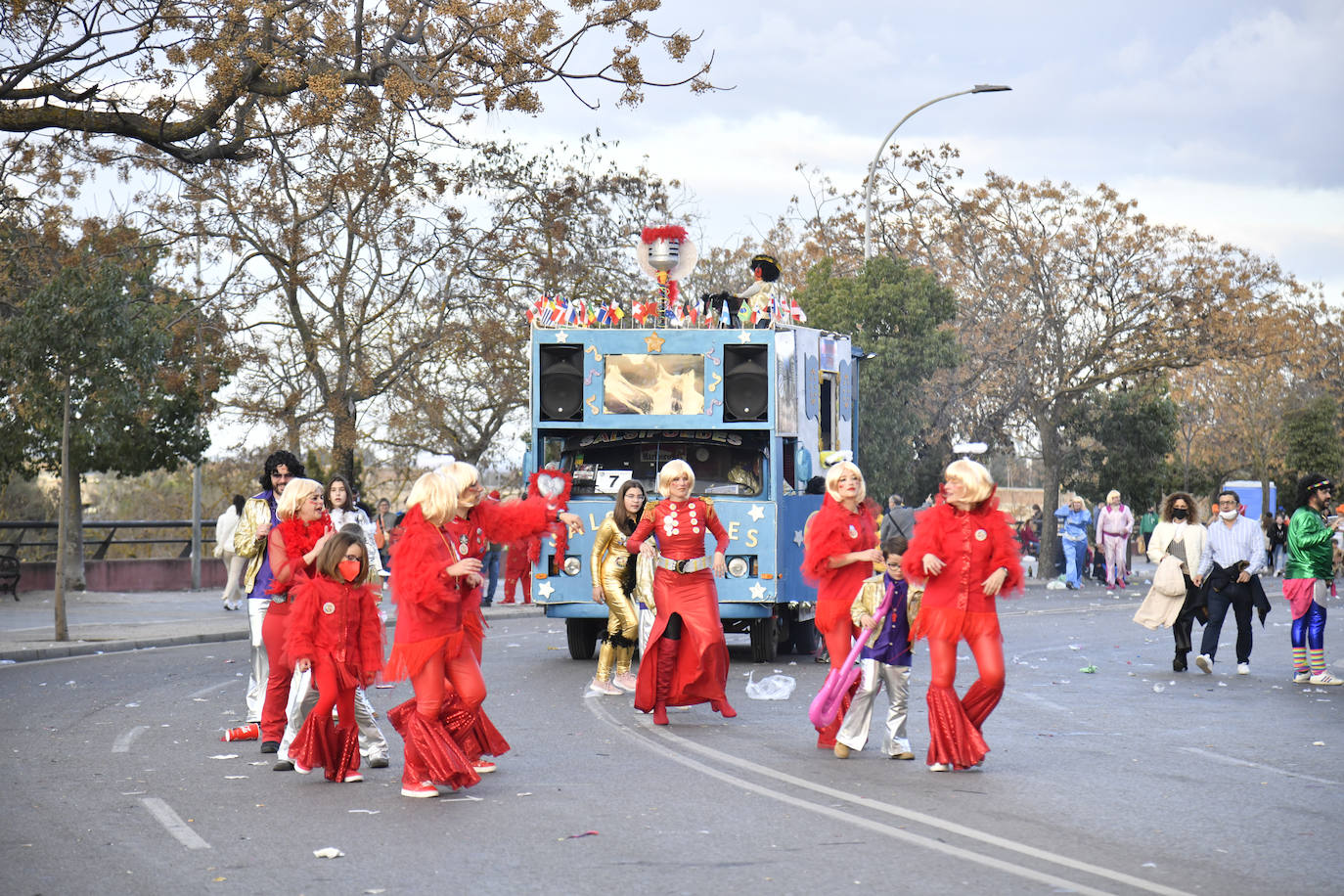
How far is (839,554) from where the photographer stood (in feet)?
33.7

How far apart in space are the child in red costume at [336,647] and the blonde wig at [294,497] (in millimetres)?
571

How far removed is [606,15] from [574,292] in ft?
45.1

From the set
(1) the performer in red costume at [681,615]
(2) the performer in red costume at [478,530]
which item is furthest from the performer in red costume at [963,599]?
(1) the performer in red costume at [681,615]

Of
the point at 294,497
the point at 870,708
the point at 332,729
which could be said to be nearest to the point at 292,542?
the point at 294,497

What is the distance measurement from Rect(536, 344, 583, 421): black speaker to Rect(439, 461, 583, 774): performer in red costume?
24.5ft

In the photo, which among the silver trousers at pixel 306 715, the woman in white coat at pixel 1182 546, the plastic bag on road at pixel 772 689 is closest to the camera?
the silver trousers at pixel 306 715

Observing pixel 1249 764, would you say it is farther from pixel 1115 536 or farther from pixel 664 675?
pixel 1115 536

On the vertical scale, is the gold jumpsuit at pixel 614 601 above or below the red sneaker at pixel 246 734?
above

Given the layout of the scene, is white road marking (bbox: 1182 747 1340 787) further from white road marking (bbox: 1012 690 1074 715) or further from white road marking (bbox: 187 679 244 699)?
white road marking (bbox: 187 679 244 699)

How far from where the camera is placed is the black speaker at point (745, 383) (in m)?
16.4

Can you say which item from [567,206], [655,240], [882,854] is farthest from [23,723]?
[567,206]

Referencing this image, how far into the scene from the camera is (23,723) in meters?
11.8

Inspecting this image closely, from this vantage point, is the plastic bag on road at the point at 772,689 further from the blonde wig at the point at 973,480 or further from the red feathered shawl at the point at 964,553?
the blonde wig at the point at 973,480

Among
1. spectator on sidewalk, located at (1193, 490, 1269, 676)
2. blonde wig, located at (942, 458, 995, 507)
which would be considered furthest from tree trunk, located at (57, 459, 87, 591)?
blonde wig, located at (942, 458, 995, 507)
